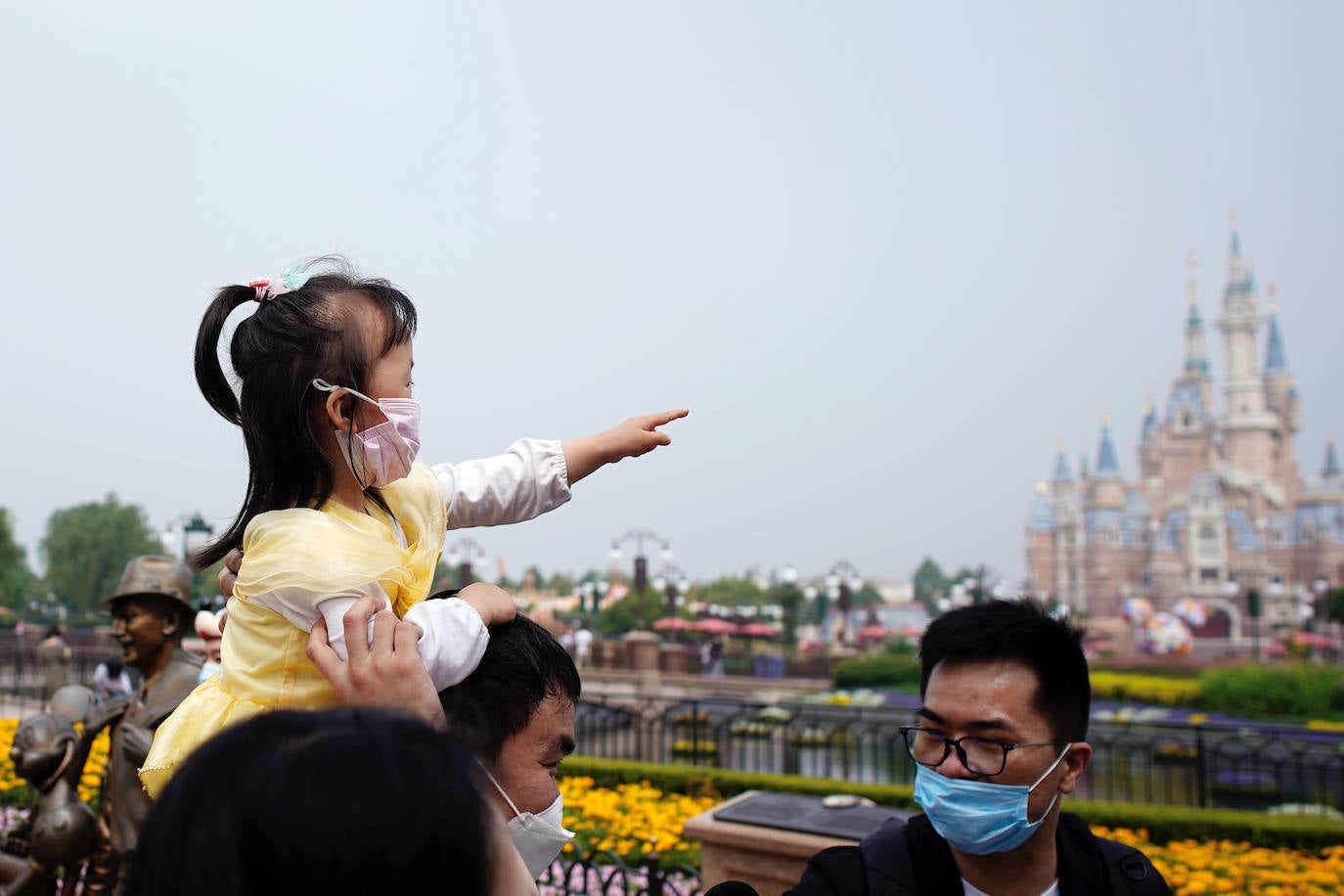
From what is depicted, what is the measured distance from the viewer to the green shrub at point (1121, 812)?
8023 millimetres

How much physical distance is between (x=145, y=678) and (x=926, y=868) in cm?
399

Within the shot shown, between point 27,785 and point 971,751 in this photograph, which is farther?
point 27,785

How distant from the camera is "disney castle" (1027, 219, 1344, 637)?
2596 inches

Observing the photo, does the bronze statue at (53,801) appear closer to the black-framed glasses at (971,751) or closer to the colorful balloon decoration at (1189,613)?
the black-framed glasses at (971,751)

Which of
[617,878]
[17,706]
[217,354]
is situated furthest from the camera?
[17,706]

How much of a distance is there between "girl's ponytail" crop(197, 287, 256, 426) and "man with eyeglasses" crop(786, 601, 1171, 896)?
160cm

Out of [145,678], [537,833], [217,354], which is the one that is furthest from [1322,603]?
[217,354]

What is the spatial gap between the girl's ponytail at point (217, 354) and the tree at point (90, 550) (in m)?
60.0

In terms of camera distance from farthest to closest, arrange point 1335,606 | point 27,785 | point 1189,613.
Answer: point 1189,613
point 1335,606
point 27,785

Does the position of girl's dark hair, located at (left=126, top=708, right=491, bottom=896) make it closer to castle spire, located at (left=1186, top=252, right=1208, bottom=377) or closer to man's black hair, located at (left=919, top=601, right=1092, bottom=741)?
man's black hair, located at (left=919, top=601, right=1092, bottom=741)

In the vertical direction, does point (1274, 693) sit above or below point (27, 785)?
below

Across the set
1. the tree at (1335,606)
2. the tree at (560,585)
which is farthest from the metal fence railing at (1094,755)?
the tree at (560,585)

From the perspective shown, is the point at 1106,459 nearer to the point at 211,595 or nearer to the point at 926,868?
the point at 211,595

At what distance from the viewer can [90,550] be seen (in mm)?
55938
